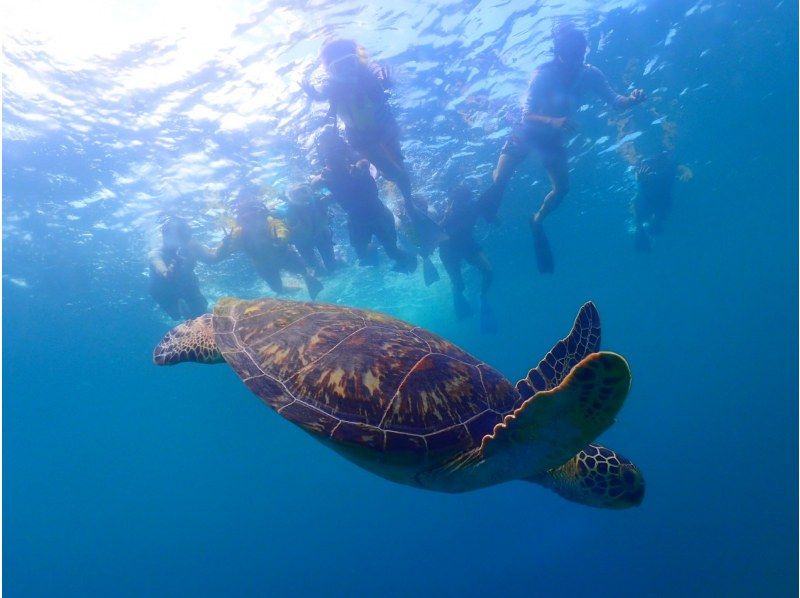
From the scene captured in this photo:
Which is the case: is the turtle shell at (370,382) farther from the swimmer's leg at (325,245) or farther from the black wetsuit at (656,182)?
the black wetsuit at (656,182)

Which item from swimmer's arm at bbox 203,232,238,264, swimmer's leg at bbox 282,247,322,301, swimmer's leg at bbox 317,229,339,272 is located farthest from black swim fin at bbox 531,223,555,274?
swimmer's arm at bbox 203,232,238,264

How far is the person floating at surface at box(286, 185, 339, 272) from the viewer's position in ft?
41.3

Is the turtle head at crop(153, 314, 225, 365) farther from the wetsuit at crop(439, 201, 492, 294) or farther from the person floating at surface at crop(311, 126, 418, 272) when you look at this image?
the wetsuit at crop(439, 201, 492, 294)

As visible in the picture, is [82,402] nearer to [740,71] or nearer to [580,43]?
[580,43]

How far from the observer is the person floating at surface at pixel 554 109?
9.54 m

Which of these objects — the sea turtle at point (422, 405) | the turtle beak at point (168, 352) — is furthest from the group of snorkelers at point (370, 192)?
the sea turtle at point (422, 405)

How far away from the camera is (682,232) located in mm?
30328

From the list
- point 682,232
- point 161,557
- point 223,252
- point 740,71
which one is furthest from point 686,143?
point 161,557

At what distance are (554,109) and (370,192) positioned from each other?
5.87 meters

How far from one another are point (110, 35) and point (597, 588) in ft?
98.0

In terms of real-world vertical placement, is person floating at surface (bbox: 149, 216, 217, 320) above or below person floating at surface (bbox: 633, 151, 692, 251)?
below

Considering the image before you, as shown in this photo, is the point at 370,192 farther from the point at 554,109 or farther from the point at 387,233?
the point at 554,109

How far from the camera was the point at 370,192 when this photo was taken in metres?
11.3

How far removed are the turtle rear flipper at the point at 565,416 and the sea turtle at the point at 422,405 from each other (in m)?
0.01
